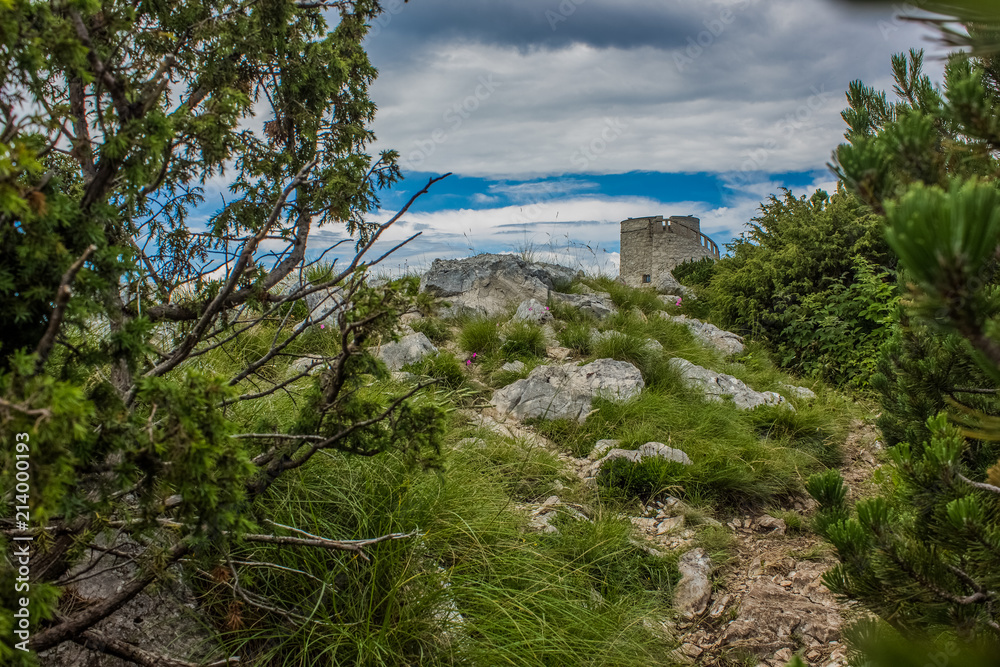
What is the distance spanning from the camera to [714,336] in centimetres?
953

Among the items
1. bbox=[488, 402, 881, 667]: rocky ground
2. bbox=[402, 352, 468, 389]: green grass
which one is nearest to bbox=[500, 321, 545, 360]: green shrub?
bbox=[402, 352, 468, 389]: green grass

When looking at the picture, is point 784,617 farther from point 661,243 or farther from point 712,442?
point 661,243

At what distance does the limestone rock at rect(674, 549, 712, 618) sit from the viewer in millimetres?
3561

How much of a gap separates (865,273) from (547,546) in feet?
22.4

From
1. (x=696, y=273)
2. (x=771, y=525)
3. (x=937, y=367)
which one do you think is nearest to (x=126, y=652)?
(x=937, y=367)

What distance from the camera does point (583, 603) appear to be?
302cm

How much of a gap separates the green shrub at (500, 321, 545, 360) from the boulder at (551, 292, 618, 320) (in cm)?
137

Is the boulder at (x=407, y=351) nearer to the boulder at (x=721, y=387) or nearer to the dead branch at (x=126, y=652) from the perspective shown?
the boulder at (x=721, y=387)

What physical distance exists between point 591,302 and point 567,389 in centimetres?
350

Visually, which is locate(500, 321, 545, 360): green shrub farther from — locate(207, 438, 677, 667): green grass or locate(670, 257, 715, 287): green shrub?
locate(670, 257, 715, 287): green shrub

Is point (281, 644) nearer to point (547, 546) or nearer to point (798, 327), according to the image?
point (547, 546)

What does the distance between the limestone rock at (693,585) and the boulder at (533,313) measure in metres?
5.02

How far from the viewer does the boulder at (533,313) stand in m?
8.86

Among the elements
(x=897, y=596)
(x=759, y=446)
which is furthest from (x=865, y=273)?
(x=897, y=596)
